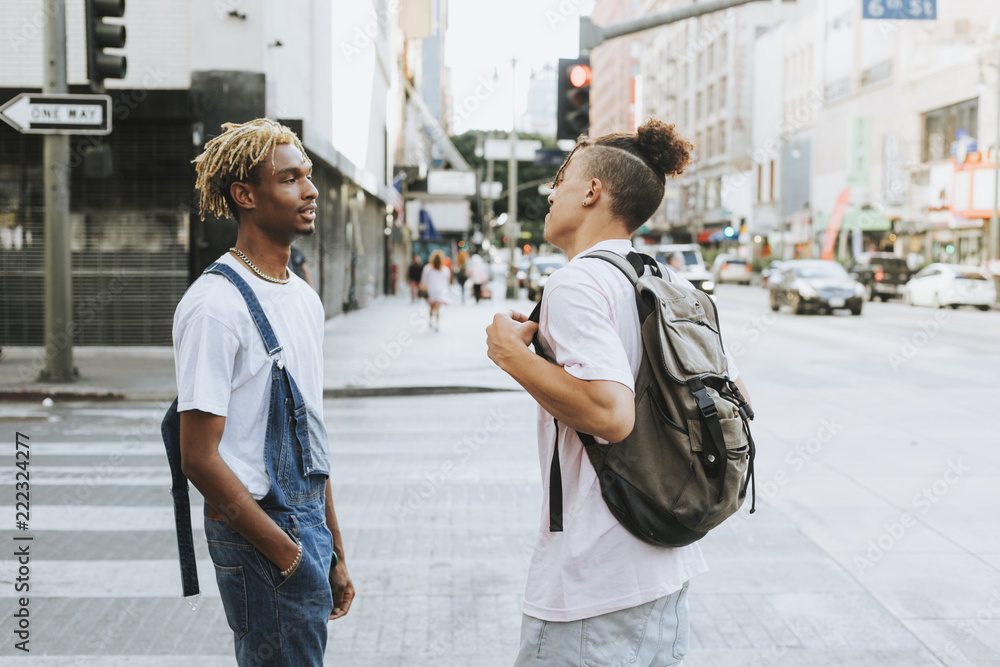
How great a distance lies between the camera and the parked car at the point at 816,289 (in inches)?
1036

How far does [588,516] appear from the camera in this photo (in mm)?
2154

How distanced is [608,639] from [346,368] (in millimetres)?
11635

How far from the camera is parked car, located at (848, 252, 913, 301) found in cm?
3697

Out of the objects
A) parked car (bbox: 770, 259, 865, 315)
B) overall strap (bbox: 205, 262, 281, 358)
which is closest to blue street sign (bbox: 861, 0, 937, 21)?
parked car (bbox: 770, 259, 865, 315)

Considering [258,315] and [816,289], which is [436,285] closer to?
[816,289]

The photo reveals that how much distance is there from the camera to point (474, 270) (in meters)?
33.8

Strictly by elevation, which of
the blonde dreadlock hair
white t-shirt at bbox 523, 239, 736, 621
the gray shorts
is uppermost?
the blonde dreadlock hair

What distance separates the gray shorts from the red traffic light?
10.4 m

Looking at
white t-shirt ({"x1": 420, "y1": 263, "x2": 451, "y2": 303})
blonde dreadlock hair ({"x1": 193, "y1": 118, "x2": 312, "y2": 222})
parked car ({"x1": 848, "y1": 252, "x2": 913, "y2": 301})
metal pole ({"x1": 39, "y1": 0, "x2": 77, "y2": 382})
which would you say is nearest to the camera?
blonde dreadlock hair ({"x1": 193, "y1": 118, "x2": 312, "y2": 222})

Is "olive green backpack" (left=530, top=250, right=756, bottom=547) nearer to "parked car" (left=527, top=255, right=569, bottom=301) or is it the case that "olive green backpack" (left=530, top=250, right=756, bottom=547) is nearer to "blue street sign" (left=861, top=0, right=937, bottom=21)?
"blue street sign" (left=861, top=0, right=937, bottom=21)

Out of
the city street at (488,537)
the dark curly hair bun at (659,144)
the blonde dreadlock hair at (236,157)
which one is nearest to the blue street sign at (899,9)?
the city street at (488,537)

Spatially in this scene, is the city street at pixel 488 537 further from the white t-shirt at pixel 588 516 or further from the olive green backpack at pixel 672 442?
the olive green backpack at pixel 672 442

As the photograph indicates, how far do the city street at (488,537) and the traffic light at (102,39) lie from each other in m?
3.44

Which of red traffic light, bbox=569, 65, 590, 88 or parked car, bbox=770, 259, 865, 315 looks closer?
red traffic light, bbox=569, 65, 590, 88
